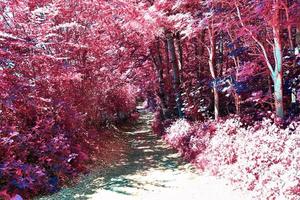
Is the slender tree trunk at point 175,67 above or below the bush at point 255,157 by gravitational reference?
above

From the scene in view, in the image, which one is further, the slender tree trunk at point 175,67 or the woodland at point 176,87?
the slender tree trunk at point 175,67

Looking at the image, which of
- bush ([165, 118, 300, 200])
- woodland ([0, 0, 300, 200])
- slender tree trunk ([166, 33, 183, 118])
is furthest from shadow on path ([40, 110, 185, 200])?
slender tree trunk ([166, 33, 183, 118])

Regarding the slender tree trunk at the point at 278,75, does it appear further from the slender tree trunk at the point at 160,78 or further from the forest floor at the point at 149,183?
the slender tree trunk at the point at 160,78

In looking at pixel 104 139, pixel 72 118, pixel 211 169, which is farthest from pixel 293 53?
pixel 104 139

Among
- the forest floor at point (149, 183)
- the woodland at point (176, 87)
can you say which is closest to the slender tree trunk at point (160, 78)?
the woodland at point (176, 87)

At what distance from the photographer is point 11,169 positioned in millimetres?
6484

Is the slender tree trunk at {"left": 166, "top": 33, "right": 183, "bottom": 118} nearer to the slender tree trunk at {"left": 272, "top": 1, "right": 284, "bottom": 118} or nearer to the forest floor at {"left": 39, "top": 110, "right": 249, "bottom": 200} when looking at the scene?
the forest floor at {"left": 39, "top": 110, "right": 249, "bottom": 200}

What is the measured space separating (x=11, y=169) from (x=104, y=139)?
23.8ft

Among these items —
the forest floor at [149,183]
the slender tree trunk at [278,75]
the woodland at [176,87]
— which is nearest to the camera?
the woodland at [176,87]

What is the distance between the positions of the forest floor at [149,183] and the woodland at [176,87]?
307 mm

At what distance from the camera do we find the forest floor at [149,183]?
258 inches

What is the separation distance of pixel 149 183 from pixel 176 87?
7586 mm

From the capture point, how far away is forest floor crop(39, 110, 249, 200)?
21.5ft

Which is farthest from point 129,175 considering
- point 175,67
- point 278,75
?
point 175,67
